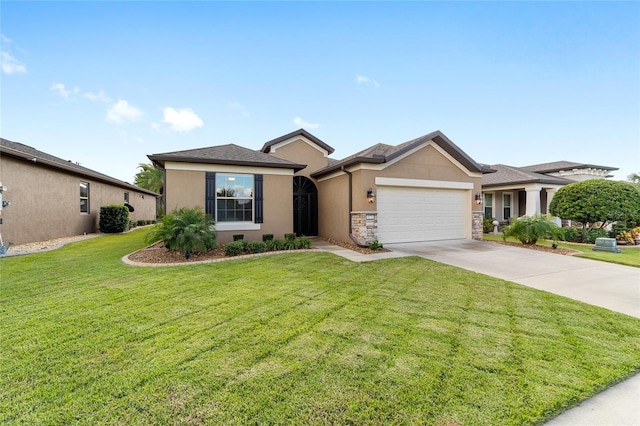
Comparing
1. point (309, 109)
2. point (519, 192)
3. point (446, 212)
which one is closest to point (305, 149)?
point (309, 109)

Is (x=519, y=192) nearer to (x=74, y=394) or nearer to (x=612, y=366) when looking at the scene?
(x=612, y=366)

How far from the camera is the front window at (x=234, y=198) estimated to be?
9.45 m

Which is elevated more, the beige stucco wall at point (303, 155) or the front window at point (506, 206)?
the beige stucco wall at point (303, 155)

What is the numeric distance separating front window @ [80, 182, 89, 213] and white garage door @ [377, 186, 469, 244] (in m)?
15.2

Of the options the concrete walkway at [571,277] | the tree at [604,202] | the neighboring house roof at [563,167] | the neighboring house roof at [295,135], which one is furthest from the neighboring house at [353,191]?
the neighboring house roof at [563,167]

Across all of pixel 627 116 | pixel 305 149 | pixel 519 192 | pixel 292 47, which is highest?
pixel 292 47

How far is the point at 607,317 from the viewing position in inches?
144

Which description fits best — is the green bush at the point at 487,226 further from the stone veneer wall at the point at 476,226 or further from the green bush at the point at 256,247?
the green bush at the point at 256,247

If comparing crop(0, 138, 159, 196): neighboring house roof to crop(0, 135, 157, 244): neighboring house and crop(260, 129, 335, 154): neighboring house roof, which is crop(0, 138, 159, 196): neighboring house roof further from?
crop(260, 129, 335, 154): neighboring house roof

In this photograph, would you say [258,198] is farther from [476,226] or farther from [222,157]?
[476,226]

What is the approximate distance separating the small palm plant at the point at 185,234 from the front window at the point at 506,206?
706 inches

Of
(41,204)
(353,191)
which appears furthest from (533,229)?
(41,204)

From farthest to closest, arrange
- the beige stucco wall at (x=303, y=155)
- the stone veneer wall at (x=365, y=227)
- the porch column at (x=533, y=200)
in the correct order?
1. the porch column at (x=533, y=200)
2. the beige stucco wall at (x=303, y=155)
3. the stone veneer wall at (x=365, y=227)

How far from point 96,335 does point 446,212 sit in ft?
38.4
